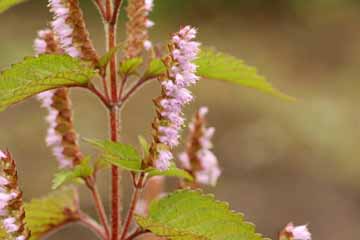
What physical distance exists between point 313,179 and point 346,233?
31.6 inches

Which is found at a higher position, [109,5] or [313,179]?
[313,179]

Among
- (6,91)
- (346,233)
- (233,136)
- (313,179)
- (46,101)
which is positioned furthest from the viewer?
(233,136)

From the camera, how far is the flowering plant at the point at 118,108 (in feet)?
4.67

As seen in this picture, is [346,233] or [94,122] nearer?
[346,233]

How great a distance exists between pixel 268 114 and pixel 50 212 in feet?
21.3

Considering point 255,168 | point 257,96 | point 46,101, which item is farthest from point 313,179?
point 46,101

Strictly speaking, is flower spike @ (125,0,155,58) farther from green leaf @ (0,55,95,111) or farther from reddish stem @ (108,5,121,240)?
green leaf @ (0,55,95,111)

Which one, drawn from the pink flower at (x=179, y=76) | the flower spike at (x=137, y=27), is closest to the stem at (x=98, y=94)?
the flower spike at (x=137, y=27)

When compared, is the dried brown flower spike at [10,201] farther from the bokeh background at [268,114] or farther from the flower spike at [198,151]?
the bokeh background at [268,114]

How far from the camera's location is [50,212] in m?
1.87

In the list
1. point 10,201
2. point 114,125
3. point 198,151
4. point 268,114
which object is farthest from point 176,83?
point 268,114

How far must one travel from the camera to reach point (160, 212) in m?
1.53

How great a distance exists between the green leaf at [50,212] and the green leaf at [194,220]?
39 cm

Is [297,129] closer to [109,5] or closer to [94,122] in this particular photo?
[94,122]
